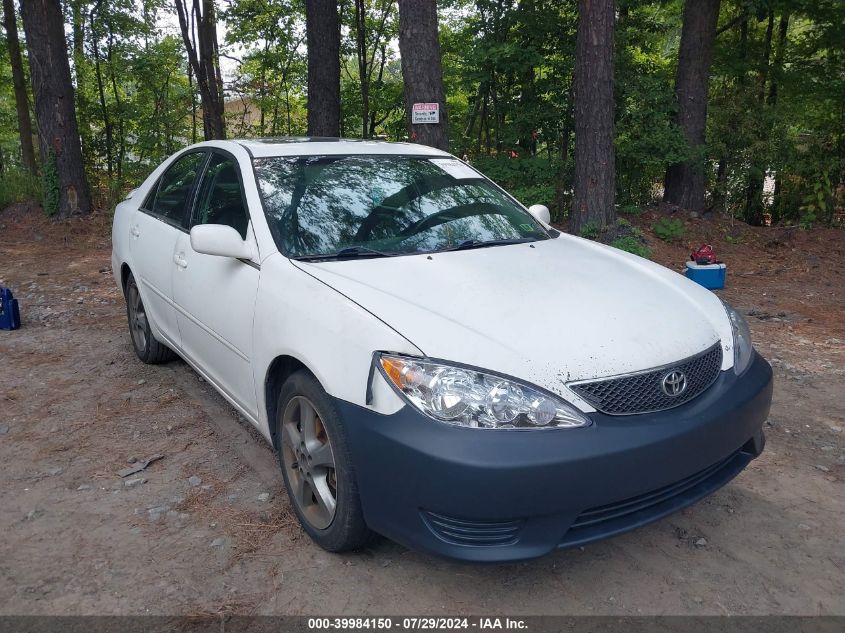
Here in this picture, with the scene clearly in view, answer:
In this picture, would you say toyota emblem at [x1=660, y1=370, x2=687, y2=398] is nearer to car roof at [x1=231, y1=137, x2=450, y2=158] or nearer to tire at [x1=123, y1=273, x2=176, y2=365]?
car roof at [x1=231, y1=137, x2=450, y2=158]

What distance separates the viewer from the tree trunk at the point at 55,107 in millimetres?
10922

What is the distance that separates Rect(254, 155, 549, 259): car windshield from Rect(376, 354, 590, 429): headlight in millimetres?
990

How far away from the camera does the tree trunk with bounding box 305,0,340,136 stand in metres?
11.0

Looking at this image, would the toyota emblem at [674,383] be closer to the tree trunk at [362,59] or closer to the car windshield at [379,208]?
the car windshield at [379,208]

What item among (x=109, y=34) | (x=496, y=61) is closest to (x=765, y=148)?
(x=496, y=61)

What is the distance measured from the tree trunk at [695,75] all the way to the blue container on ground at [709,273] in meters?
3.22

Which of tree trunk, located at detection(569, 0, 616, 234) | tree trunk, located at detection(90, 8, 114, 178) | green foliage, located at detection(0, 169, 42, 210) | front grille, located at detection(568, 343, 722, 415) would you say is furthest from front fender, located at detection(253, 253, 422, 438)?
tree trunk, located at detection(90, 8, 114, 178)

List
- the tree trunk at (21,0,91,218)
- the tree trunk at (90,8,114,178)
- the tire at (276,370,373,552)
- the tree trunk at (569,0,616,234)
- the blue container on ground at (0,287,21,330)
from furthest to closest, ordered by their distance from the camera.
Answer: the tree trunk at (90,8,114,178) < the tree trunk at (21,0,91,218) < the tree trunk at (569,0,616,234) < the blue container on ground at (0,287,21,330) < the tire at (276,370,373,552)

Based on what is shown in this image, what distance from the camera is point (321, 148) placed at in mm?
3939

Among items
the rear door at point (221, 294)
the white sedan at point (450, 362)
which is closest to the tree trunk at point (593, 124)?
the white sedan at point (450, 362)

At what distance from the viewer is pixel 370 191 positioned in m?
3.59

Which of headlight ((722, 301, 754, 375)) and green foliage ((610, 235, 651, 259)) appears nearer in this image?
headlight ((722, 301, 754, 375))

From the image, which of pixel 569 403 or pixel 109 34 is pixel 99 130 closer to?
pixel 109 34

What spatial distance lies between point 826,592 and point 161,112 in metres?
15.6
